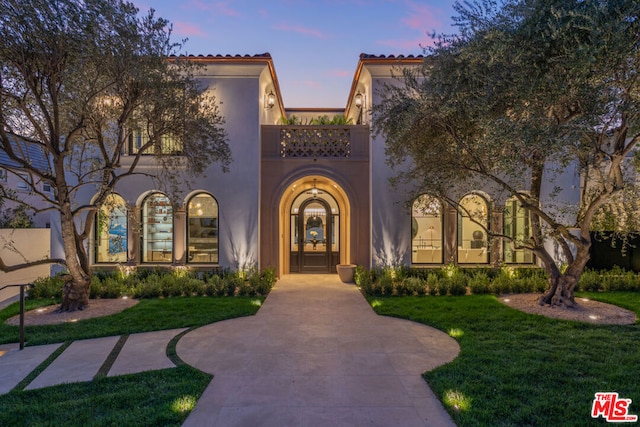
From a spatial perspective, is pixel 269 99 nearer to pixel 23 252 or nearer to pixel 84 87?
pixel 84 87

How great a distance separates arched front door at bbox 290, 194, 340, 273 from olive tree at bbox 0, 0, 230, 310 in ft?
17.3

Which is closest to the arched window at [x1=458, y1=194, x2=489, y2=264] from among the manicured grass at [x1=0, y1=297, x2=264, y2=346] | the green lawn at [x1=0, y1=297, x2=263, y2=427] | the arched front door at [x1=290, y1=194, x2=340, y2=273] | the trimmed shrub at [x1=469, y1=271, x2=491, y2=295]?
the trimmed shrub at [x1=469, y1=271, x2=491, y2=295]

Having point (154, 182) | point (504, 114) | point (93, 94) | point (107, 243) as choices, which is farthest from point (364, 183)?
point (107, 243)

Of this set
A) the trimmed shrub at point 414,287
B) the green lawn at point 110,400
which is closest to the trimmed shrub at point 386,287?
the trimmed shrub at point 414,287

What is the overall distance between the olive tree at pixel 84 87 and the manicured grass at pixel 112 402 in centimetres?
453

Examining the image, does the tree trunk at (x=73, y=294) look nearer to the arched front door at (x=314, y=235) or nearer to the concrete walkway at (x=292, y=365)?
the concrete walkway at (x=292, y=365)

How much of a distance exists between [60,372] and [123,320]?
2427 millimetres

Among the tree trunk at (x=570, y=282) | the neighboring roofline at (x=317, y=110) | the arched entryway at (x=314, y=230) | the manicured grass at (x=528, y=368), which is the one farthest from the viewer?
the neighboring roofline at (x=317, y=110)

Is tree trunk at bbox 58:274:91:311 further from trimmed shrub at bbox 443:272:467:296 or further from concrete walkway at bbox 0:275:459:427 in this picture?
trimmed shrub at bbox 443:272:467:296

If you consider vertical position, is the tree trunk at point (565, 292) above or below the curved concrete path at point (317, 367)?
above

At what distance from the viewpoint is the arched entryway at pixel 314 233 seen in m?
13.6

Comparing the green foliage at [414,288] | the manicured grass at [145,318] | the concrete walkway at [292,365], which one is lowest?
the concrete walkway at [292,365]

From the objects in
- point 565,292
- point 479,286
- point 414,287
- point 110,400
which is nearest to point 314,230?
point 414,287

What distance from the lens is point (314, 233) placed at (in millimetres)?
13742
